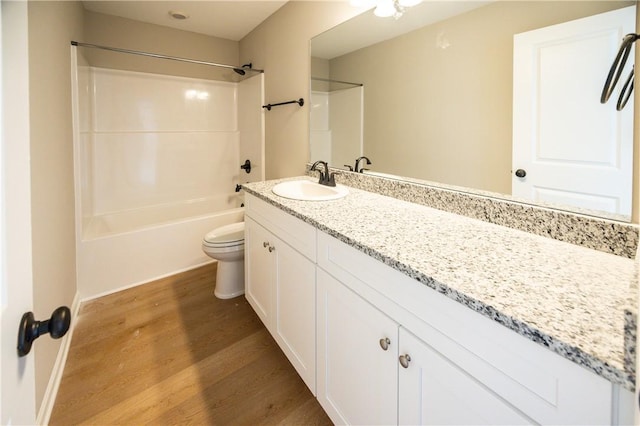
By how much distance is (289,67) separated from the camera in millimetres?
2545

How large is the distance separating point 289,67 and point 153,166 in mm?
1700

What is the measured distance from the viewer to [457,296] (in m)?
0.71

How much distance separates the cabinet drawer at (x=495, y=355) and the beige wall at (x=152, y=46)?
3.09 metres

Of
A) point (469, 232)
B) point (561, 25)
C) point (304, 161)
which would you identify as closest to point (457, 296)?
point (469, 232)

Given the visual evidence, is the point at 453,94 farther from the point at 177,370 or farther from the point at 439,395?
the point at 177,370

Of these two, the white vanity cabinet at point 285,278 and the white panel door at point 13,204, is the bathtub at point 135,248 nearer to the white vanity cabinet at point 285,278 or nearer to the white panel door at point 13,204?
the white vanity cabinet at point 285,278

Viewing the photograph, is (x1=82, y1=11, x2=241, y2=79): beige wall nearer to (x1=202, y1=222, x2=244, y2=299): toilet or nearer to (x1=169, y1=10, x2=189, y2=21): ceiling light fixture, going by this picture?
(x1=169, y1=10, x2=189, y2=21): ceiling light fixture

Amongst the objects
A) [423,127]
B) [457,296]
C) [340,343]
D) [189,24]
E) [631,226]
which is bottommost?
[340,343]

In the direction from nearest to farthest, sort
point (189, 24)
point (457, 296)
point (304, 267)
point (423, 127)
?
1. point (457, 296)
2. point (304, 267)
3. point (423, 127)
4. point (189, 24)

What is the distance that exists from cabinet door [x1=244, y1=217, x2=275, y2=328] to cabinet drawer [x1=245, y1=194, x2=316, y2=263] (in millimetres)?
62

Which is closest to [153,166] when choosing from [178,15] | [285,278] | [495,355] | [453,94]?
[178,15]

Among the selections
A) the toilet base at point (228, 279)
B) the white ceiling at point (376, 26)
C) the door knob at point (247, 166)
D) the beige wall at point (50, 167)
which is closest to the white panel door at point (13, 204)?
the beige wall at point (50, 167)

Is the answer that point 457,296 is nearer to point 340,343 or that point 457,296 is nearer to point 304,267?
point 340,343

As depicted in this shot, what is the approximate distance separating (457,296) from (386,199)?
993 millimetres
